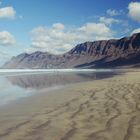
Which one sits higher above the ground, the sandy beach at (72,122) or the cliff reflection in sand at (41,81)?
the sandy beach at (72,122)

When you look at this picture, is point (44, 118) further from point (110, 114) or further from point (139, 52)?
point (139, 52)

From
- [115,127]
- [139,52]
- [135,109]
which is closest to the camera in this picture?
[115,127]

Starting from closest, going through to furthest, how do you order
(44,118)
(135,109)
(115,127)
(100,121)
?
1. (115,127)
2. (100,121)
3. (44,118)
4. (135,109)

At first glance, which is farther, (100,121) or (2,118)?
(2,118)

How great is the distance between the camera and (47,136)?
687cm

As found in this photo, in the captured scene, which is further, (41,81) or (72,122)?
(41,81)

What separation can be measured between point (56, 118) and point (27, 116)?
37.8 inches

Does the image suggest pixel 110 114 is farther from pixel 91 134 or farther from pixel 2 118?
pixel 2 118

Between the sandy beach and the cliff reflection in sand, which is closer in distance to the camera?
the sandy beach

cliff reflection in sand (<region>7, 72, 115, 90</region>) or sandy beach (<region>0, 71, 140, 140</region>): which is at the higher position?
sandy beach (<region>0, 71, 140, 140</region>)

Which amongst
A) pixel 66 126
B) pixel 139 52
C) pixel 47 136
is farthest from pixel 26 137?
pixel 139 52

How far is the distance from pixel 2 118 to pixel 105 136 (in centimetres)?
355

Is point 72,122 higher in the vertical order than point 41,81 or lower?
higher

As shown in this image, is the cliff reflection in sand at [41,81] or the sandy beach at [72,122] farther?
the cliff reflection in sand at [41,81]
